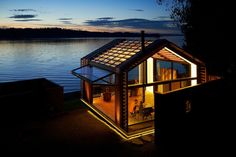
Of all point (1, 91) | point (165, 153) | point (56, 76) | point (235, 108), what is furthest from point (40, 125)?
point (56, 76)

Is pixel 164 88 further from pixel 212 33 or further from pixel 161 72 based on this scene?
pixel 212 33

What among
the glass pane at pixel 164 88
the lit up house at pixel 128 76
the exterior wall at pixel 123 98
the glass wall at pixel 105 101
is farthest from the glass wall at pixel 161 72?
the exterior wall at pixel 123 98

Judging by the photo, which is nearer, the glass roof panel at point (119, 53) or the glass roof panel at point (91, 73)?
the glass roof panel at point (119, 53)

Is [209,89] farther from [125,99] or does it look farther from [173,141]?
[125,99]

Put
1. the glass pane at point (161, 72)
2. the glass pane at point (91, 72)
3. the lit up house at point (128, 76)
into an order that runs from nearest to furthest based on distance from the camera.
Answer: the lit up house at point (128, 76) < the glass pane at point (91, 72) < the glass pane at point (161, 72)

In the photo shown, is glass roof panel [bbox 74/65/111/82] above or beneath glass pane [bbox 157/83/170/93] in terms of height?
above

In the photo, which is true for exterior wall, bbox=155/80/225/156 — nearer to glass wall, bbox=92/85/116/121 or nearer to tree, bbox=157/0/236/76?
glass wall, bbox=92/85/116/121

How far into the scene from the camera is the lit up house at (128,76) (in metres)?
10.5

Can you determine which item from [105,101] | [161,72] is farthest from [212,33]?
[105,101]

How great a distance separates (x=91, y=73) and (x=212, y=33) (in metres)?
8.06

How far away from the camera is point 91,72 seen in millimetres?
13203

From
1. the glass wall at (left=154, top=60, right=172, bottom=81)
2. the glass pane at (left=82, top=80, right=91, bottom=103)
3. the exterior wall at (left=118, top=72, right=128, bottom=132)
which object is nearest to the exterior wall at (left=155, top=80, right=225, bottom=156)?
the exterior wall at (left=118, top=72, right=128, bottom=132)

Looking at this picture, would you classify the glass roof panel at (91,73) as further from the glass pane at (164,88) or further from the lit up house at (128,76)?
the glass pane at (164,88)

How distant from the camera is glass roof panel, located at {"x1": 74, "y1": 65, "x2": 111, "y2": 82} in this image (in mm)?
11706
